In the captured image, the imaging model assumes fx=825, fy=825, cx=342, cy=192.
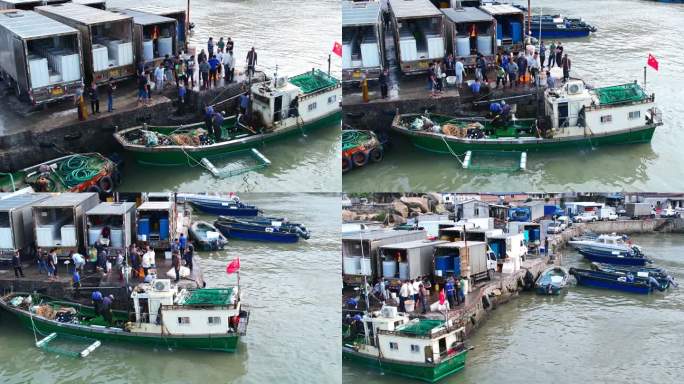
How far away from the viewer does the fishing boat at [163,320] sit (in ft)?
46.0

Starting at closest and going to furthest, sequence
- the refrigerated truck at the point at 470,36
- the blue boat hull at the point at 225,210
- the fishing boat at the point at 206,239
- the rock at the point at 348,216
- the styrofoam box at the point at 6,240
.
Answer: the styrofoam box at the point at 6,240
the refrigerated truck at the point at 470,36
the fishing boat at the point at 206,239
the rock at the point at 348,216
the blue boat hull at the point at 225,210

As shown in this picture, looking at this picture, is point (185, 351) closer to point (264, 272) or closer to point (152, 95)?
point (264, 272)

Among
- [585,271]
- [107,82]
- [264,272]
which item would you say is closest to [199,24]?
[107,82]

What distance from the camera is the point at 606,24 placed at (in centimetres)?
2866

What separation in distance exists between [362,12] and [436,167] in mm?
4436

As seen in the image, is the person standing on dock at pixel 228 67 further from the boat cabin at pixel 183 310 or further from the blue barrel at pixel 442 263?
the blue barrel at pixel 442 263

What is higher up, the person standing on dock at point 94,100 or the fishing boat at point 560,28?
the fishing boat at point 560,28

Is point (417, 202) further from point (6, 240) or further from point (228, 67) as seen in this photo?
point (6, 240)

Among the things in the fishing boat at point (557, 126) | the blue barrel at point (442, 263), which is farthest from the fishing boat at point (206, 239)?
the blue barrel at point (442, 263)

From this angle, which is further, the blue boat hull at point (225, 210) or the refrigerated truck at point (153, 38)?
the blue boat hull at point (225, 210)

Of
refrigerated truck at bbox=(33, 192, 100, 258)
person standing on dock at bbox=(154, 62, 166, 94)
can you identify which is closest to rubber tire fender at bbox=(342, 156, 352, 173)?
person standing on dock at bbox=(154, 62, 166, 94)

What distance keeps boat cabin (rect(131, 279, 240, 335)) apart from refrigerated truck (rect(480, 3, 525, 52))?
9.42 metres

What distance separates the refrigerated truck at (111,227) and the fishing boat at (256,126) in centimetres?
113

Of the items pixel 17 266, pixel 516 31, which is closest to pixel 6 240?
pixel 17 266
